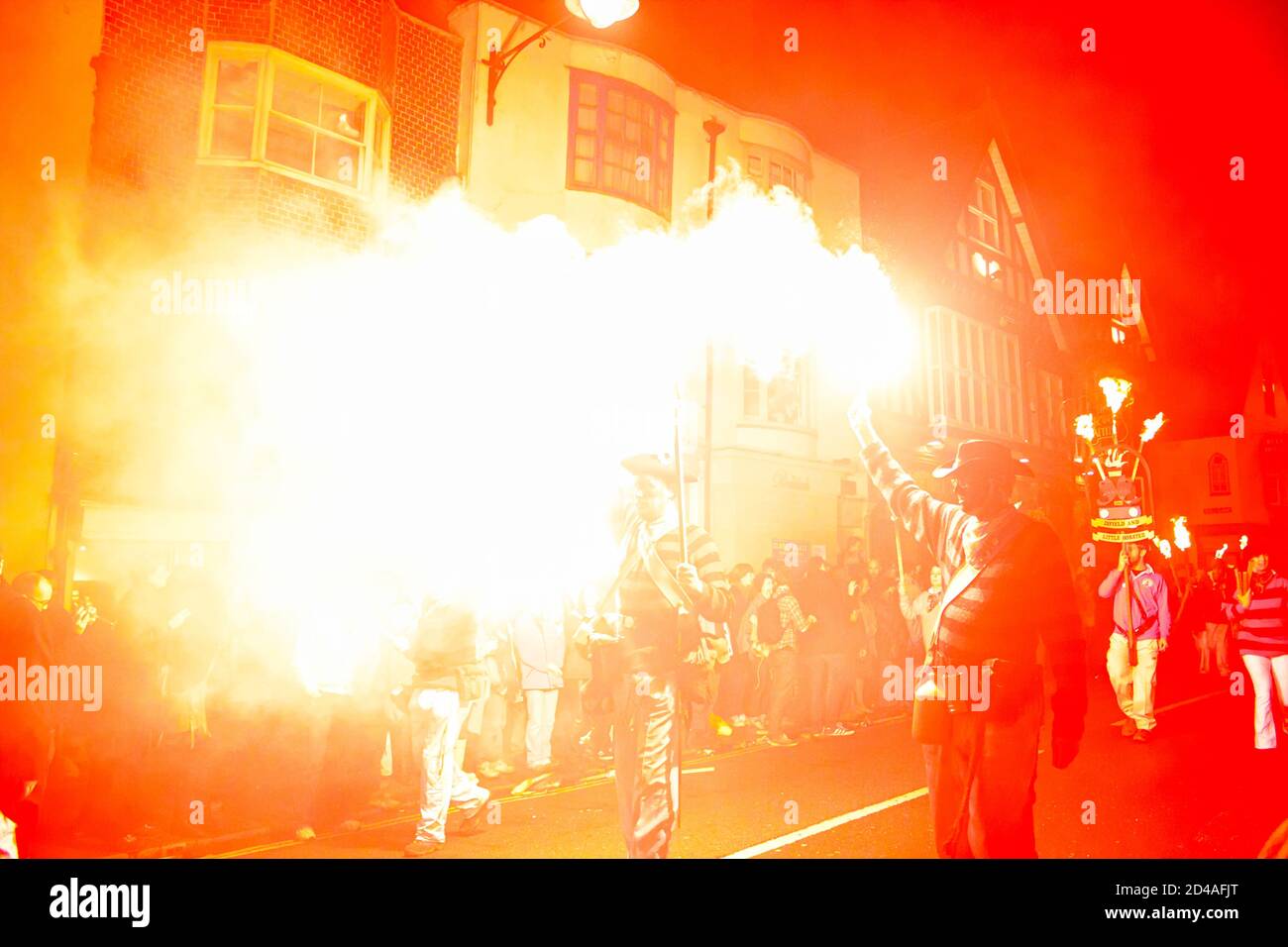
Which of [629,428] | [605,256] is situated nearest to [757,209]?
[605,256]

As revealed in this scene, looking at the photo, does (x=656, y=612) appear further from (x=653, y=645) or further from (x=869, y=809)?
(x=869, y=809)

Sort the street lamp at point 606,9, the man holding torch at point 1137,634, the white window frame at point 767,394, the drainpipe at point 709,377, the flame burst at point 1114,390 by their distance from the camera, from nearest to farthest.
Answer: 1. the street lamp at point 606,9
2. the man holding torch at point 1137,634
3. the drainpipe at point 709,377
4. the white window frame at point 767,394
5. the flame burst at point 1114,390

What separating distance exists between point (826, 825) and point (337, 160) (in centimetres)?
992

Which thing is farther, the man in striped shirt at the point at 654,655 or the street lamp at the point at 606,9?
the street lamp at the point at 606,9

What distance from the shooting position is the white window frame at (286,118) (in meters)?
9.77

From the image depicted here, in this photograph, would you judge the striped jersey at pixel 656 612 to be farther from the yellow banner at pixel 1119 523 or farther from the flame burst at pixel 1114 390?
the flame burst at pixel 1114 390

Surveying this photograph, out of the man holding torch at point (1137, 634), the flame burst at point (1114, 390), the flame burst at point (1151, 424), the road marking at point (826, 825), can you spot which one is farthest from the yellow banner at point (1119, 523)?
the road marking at point (826, 825)

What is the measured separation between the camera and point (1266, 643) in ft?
26.2

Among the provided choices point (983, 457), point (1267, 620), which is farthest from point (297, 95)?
point (1267, 620)

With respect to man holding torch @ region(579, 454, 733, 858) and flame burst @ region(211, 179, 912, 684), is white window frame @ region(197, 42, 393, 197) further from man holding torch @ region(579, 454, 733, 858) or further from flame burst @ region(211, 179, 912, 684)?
man holding torch @ region(579, 454, 733, 858)

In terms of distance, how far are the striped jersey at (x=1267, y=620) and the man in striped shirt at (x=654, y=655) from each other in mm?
6480

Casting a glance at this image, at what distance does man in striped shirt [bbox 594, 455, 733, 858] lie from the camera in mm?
4391

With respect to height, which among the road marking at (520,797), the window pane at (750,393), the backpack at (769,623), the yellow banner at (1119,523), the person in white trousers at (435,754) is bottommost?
the road marking at (520,797)

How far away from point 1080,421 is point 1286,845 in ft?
79.0
